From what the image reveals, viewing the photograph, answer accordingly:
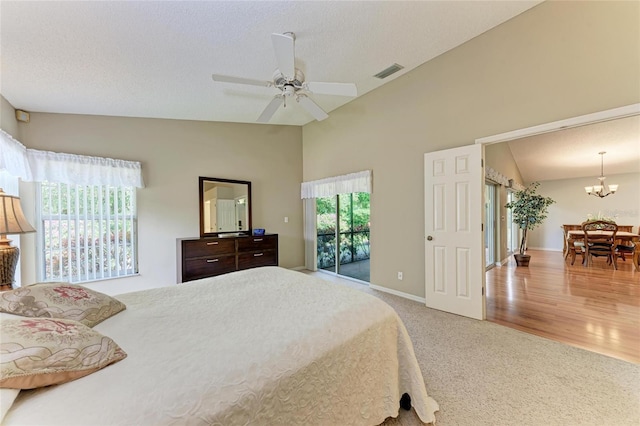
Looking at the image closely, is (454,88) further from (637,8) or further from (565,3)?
(637,8)

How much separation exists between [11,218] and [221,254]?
98.7 inches

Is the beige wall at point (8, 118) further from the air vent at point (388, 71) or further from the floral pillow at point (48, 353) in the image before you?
the air vent at point (388, 71)

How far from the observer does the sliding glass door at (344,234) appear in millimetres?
4922

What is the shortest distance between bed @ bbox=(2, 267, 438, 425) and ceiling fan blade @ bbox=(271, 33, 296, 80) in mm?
1837

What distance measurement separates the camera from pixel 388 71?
3.52m

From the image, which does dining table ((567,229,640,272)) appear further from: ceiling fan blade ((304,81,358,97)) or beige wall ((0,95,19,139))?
beige wall ((0,95,19,139))

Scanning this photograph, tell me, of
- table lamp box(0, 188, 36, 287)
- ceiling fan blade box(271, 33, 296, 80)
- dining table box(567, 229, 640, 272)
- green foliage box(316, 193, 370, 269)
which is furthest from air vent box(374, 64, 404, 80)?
dining table box(567, 229, 640, 272)

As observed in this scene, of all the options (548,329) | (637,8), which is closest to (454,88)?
(637,8)

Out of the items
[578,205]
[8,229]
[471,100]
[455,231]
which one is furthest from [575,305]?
[578,205]

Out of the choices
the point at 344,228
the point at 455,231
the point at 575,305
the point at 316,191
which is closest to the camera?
the point at 455,231

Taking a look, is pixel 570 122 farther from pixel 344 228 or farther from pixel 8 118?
pixel 8 118

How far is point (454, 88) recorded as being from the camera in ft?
10.7

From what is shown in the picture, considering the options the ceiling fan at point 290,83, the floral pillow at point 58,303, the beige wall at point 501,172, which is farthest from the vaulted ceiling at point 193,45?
the beige wall at point 501,172

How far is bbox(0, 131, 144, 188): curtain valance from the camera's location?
2895 millimetres
